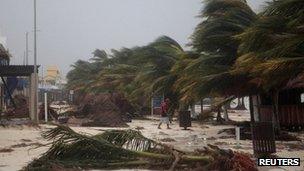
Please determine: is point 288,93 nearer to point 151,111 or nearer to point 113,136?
point 113,136

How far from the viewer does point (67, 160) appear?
33.8 feet

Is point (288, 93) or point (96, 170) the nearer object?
point (96, 170)

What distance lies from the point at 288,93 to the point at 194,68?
16.7 ft

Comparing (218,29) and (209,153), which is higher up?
(218,29)

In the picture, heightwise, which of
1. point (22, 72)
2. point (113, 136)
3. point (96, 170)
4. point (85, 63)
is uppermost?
point (85, 63)

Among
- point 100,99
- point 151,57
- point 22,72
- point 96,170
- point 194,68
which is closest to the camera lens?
point 96,170

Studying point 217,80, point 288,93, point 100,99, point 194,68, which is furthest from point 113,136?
point 100,99

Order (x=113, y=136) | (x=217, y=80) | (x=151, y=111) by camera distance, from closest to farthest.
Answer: (x=113, y=136) → (x=217, y=80) → (x=151, y=111)
